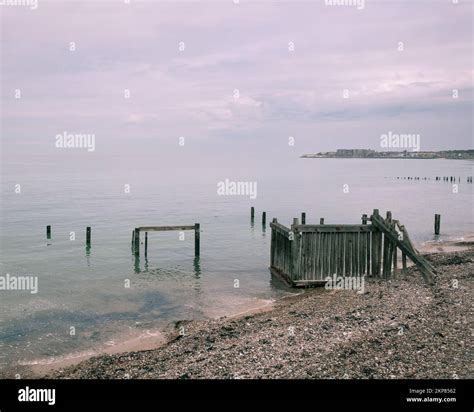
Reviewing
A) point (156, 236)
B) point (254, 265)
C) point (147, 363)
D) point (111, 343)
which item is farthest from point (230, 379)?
point (156, 236)

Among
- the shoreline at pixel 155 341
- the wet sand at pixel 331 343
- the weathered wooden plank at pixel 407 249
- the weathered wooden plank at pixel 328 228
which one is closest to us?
the wet sand at pixel 331 343

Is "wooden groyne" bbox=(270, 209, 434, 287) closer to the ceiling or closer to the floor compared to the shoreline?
closer to the ceiling

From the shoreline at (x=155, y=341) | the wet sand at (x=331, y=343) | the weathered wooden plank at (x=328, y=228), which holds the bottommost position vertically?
the shoreline at (x=155, y=341)

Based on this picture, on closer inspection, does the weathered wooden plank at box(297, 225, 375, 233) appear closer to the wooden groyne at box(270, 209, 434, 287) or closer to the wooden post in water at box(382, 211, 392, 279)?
the wooden groyne at box(270, 209, 434, 287)

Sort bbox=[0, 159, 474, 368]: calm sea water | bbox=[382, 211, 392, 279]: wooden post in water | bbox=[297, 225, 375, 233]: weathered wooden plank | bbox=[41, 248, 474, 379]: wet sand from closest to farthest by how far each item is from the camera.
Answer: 1. bbox=[41, 248, 474, 379]: wet sand
2. bbox=[0, 159, 474, 368]: calm sea water
3. bbox=[297, 225, 375, 233]: weathered wooden plank
4. bbox=[382, 211, 392, 279]: wooden post in water

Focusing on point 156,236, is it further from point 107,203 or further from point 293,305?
point 107,203

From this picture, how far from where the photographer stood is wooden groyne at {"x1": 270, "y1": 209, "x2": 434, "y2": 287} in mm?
18938

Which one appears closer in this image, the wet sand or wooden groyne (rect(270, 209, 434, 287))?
the wet sand

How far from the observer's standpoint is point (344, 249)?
19281 mm

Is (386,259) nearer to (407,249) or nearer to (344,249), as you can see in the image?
(407,249)

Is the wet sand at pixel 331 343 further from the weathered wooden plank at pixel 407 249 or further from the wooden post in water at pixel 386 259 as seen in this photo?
the wooden post in water at pixel 386 259

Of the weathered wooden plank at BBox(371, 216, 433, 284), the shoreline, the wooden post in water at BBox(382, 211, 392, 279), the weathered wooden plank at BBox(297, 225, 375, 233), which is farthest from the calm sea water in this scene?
the weathered wooden plank at BBox(371, 216, 433, 284)

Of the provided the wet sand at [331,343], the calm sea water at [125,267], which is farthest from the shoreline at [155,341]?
the calm sea water at [125,267]

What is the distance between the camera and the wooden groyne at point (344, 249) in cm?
1894
